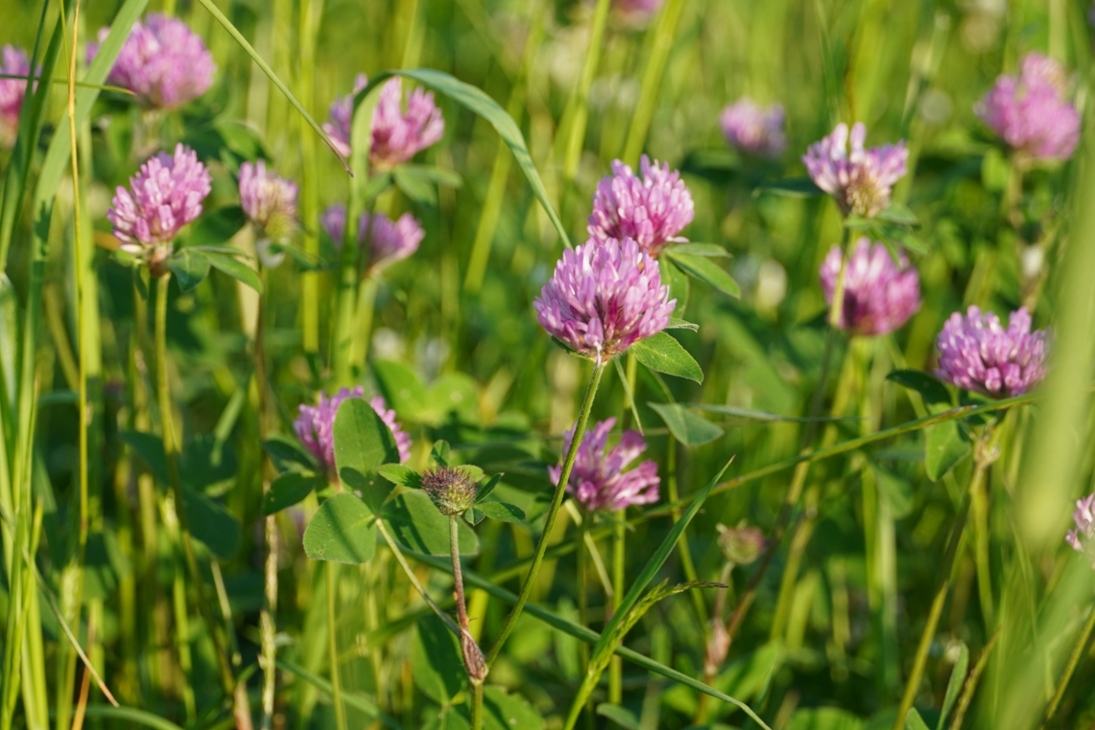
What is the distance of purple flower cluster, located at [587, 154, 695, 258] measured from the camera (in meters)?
0.90

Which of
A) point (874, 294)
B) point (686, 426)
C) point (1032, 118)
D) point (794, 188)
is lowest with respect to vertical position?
point (686, 426)

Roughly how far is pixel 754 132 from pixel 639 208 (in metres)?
0.85

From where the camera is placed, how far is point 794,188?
1.17m

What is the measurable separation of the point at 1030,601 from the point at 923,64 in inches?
38.3

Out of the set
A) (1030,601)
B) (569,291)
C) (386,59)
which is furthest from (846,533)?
(386,59)

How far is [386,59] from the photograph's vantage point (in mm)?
1810

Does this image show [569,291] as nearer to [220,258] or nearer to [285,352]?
[220,258]

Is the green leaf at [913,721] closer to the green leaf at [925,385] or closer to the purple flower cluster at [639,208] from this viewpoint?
the green leaf at [925,385]

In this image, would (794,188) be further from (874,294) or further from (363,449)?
(363,449)

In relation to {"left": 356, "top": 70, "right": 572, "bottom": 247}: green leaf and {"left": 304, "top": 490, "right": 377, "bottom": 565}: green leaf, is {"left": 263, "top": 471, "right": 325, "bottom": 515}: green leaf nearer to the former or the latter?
{"left": 304, "top": 490, "right": 377, "bottom": 565}: green leaf

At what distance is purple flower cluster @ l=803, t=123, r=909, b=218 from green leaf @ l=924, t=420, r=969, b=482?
0.24m

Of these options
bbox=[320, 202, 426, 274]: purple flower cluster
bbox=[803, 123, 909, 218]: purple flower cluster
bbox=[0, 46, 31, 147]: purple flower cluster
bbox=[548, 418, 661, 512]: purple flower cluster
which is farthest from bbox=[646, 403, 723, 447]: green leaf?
bbox=[0, 46, 31, 147]: purple flower cluster

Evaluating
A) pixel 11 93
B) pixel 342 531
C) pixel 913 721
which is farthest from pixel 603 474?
pixel 11 93

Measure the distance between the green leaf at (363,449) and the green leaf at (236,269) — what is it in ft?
0.57
